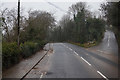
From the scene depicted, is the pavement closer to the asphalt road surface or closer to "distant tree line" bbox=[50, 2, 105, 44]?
the asphalt road surface

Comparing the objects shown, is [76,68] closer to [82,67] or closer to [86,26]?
[82,67]

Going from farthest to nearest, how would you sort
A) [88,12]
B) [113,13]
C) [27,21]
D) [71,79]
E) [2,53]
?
[88,12] < [27,21] < [113,13] < [2,53] < [71,79]

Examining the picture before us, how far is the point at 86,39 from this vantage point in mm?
64812

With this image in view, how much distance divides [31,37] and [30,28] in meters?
1.89

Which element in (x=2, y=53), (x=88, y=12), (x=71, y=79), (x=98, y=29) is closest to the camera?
(x=71, y=79)

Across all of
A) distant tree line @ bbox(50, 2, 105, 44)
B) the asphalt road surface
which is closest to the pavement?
the asphalt road surface

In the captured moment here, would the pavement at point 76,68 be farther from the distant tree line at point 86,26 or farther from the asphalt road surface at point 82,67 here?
the distant tree line at point 86,26

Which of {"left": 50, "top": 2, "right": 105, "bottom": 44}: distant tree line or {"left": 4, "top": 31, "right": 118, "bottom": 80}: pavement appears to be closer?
{"left": 4, "top": 31, "right": 118, "bottom": 80}: pavement

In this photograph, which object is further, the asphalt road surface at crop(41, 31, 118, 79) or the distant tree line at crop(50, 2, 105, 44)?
the distant tree line at crop(50, 2, 105, 44)

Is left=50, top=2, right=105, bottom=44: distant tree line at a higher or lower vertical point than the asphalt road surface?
higher

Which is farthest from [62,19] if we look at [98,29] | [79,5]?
[98,29]

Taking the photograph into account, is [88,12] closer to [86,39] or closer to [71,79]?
[86,39]

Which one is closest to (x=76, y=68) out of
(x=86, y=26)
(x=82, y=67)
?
(x=82, y=67)

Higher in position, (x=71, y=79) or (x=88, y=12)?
(x=88, y=12)
